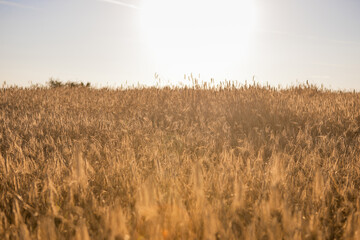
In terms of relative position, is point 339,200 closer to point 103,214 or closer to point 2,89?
point 103,214

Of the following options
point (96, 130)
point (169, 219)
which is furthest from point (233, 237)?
point (96, 130)

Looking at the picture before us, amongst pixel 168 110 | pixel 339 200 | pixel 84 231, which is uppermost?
pixel 168 110

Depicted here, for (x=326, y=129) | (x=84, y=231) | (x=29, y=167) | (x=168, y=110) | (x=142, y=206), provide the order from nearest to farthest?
1. (x=84, y=231)
2. (x=142, y=206)
3. (x=29, y=167)
4. (x=326, y=129)
5. (x=168, y=110)

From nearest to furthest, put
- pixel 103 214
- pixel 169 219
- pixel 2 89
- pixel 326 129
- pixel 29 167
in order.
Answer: pixel 169 219 → pixel 103 214 → pixel 29 167 → pixel 326 129 → pixel 2 89

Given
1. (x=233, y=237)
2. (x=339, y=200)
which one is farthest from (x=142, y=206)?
(x=339, y=200)

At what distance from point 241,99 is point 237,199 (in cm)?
441

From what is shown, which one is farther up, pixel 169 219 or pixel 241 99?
pixel 241 99

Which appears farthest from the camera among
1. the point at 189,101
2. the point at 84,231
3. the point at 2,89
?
the point at 2,89

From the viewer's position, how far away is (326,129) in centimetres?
416

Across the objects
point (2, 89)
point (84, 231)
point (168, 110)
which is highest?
point (2, 89)

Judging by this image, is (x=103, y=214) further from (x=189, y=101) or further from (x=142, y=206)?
(x=189, y=101)

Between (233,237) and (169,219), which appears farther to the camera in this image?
(169,219)

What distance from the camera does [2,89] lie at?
351 inches

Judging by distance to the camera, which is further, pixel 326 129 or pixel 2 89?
pixel 2 89
